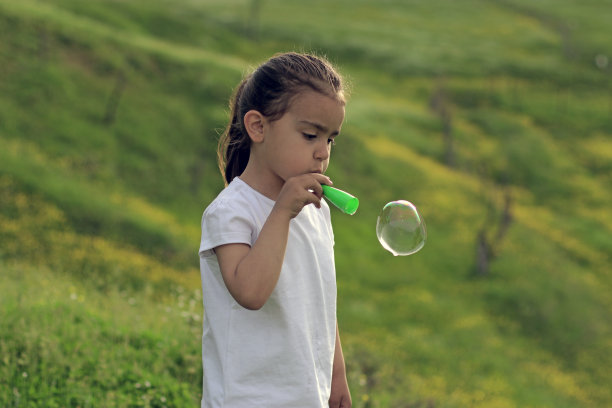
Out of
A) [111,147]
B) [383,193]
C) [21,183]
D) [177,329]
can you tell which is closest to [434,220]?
[383,193]

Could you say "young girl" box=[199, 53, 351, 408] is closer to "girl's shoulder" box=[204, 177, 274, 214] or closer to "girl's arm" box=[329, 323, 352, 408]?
"girl's shoulder" box=[204, 177, 274, 214]

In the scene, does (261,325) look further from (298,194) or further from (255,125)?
(255,125)

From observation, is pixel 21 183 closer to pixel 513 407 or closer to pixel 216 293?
pixel 513 407

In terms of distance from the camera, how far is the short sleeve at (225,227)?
228 cm

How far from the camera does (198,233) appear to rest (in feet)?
Result: 47.9

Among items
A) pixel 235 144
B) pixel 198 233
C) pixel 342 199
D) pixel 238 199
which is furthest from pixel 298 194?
pixel 198 233

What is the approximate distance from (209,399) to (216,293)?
401 millimetres

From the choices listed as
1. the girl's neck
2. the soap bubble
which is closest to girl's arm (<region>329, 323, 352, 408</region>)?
the soap bubble

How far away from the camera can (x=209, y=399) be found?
2.44 m

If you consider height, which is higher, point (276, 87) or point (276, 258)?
point (276, 87)

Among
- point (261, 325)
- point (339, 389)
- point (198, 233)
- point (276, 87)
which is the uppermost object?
point (276, 87)

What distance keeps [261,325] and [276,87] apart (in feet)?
3.00

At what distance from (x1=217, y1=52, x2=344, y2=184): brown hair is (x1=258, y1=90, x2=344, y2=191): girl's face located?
0.04 metres

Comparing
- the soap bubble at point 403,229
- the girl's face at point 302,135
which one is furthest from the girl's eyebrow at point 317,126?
the soap bubble at point 403,229
